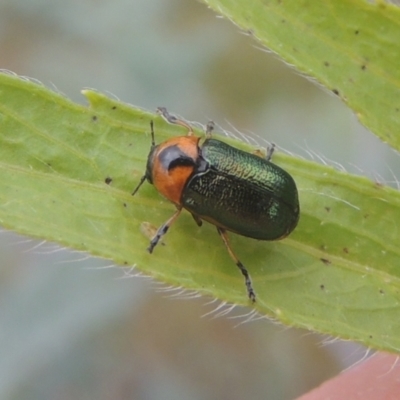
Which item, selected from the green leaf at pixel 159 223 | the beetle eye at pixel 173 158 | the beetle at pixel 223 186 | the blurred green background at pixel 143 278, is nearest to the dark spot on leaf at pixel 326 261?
the green leaf at pixel 159 223

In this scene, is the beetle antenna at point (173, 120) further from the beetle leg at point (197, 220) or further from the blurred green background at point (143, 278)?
the blurred green background at point (143, 278)

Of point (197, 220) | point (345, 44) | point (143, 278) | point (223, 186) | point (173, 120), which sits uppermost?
point (345, 44)

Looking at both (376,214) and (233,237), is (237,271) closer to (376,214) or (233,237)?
(233,237)

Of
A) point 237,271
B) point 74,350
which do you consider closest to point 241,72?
point 74,350

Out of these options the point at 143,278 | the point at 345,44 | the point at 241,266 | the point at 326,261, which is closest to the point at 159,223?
the point at 241,266

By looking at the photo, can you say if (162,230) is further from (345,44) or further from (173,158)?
(345,44)
